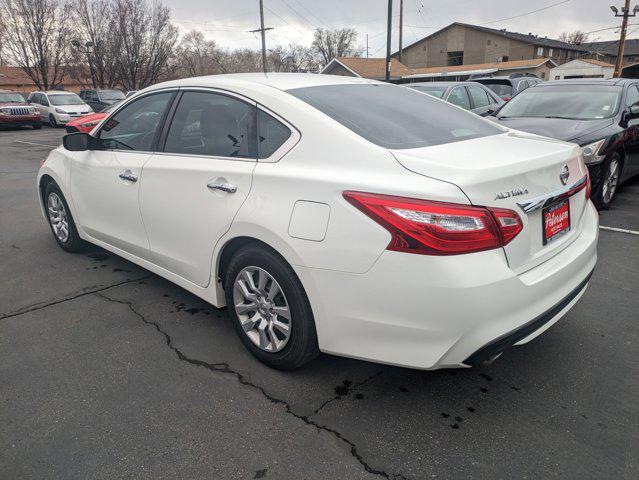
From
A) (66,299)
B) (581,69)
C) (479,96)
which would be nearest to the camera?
(66,299)

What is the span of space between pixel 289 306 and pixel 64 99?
82.7 feet

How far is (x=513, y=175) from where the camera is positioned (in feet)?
7.07

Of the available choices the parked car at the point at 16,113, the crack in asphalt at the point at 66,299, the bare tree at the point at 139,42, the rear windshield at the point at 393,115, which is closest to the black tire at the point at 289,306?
the rear windshield at the point at 393,115

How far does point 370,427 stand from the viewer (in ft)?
7.46

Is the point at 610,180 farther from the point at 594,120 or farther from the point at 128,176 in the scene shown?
the point at 128,176

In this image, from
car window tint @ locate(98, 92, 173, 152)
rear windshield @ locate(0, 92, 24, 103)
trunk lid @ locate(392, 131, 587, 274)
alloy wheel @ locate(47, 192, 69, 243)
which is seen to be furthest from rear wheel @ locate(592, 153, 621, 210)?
rear windshield @ locate(0, 92, 24, 103)

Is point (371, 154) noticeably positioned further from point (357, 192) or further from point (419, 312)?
point (419, 312)

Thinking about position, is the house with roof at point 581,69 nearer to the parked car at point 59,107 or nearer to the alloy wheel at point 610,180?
the parked car at point 59,107

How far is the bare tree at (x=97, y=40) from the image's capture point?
34.0 metres

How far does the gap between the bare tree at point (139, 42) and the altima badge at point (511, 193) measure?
38.7 meters

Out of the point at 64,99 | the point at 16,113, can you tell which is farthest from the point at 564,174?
the point at 64,99

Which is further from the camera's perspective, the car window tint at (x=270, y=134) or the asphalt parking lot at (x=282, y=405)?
the car window tint at (x=270, y=134)

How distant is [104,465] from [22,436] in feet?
1.65

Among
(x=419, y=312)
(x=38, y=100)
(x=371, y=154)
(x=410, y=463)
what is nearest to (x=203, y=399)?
(x=410, y=463)
